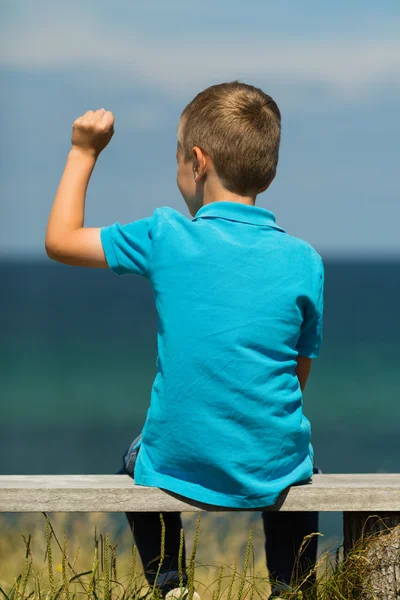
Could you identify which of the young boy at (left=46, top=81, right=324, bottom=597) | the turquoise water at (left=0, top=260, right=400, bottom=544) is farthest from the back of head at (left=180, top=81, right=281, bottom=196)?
the turquoise water at (left=0, top=260, right=400, bottom=544)

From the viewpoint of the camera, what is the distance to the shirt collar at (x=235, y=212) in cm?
236

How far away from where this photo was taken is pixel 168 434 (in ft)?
7.57

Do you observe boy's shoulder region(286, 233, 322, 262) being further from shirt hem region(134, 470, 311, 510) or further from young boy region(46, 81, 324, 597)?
shirt hem region(134, 470, 311, 510)

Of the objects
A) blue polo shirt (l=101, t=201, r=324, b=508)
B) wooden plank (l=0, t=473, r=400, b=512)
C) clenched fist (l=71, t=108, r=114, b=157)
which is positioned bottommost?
wooden plank (l=0, t=473, r=400, b=512)

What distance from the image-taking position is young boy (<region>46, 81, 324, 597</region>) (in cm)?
228

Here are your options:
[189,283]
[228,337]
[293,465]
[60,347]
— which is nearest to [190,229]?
[189,283]

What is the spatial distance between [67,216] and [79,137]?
266 mm

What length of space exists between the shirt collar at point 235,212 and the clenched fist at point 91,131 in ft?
1.18

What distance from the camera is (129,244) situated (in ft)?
7.58

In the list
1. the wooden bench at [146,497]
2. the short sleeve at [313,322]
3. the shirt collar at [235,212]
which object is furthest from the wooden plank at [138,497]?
the shirt collar at [235,212]

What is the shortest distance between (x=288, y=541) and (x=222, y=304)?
77 centimetres

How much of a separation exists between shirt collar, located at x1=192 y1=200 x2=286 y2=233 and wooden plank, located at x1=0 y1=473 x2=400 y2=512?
28.8 inches

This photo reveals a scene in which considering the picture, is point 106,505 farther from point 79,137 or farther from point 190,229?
point 79,137

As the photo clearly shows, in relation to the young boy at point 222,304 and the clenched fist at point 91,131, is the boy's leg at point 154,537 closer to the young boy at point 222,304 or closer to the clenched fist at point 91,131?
the young boy at point 222,304
